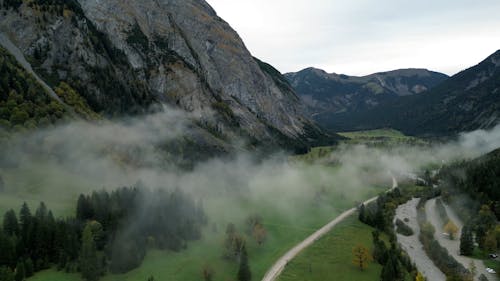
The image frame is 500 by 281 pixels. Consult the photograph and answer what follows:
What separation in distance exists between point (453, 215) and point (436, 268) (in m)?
63.6

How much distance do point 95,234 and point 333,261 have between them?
63.5m

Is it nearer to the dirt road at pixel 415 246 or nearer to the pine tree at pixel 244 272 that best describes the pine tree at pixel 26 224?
the pine tree at pixel 244 272

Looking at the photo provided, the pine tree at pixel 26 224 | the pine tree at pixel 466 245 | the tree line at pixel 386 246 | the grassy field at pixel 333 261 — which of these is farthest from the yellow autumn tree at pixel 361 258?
the pine tree at pixel 26 224

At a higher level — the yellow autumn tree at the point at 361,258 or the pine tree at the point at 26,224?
the pine tree at the point at 26,224

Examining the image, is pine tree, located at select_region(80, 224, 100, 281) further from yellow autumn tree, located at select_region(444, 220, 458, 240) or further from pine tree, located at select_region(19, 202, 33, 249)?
yellow autumn tree, located at select_region(444, 220, 458, 240)

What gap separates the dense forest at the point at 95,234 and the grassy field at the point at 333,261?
1281 inches

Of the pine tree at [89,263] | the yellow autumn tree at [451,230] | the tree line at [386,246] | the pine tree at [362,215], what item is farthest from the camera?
the pine tree at [362,215]

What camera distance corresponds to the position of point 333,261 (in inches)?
4705

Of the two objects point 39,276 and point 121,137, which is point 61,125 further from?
point 39,276

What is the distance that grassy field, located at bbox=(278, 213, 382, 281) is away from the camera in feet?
360

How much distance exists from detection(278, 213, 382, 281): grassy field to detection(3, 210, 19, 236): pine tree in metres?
62.9

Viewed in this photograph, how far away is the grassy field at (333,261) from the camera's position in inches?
4321

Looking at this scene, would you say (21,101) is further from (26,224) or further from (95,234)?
(95,234)

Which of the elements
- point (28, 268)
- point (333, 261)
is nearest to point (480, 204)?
point (333, 261)
